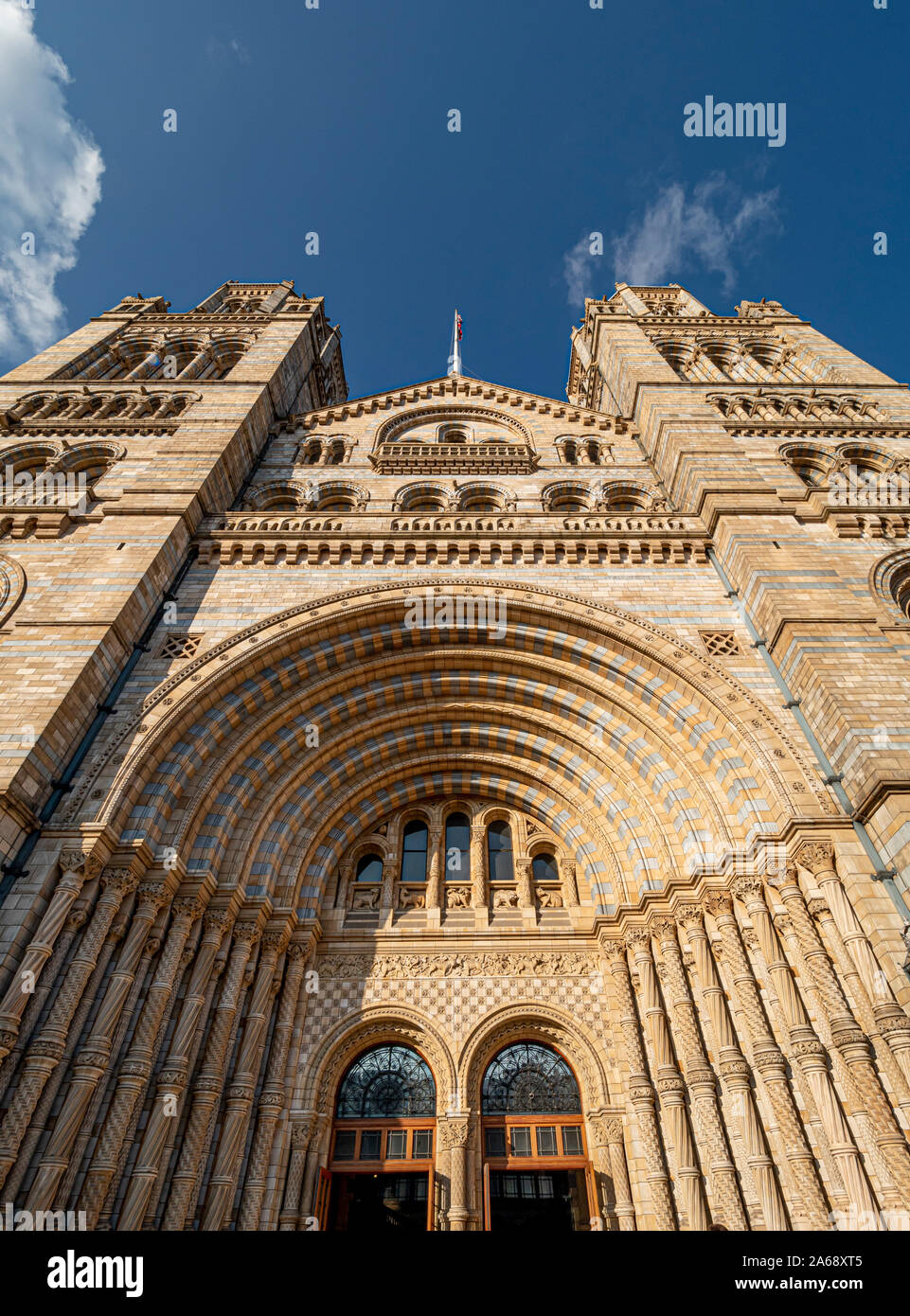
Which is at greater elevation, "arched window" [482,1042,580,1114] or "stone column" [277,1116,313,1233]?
"arched window" [482,1042,580,1114]

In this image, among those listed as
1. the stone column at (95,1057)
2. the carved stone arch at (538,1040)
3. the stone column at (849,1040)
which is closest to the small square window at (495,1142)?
the carved stone arch at (538,1040)

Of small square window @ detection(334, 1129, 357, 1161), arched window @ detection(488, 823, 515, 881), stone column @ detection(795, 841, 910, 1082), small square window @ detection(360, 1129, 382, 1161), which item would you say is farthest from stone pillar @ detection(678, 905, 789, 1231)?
small square window @ detection(334, 1129, 357, 1161)

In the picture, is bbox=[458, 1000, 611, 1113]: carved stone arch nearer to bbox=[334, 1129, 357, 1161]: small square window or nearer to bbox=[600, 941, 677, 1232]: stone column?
bbox=[600, 941, 677, 1232]: stone column

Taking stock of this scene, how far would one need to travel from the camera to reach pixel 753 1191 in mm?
8156

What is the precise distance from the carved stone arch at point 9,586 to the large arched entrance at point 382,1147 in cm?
927

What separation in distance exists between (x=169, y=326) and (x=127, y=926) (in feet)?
68.8

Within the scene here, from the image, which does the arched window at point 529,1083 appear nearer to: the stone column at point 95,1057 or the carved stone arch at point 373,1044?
the carved stone arch at point 373,1044

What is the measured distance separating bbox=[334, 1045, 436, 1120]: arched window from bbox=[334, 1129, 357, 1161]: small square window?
0.19m

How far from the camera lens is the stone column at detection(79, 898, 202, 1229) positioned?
783cm

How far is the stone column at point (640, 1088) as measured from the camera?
28.8 ft

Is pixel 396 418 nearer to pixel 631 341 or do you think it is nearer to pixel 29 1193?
pixel 631 341

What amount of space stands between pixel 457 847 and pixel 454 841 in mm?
171

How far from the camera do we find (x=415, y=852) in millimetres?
Result: 13281

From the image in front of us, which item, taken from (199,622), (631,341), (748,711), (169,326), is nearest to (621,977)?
(748,711)
